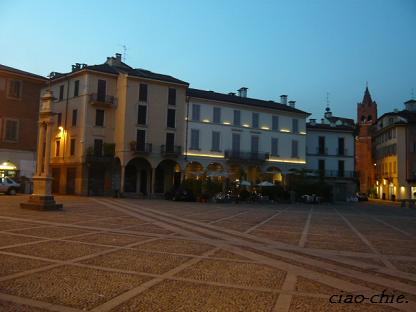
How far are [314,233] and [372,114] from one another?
94.7 m

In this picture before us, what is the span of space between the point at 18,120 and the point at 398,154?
170 feet

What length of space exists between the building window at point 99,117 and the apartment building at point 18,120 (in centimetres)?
739

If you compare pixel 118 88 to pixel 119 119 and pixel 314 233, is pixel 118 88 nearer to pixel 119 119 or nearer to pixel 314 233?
pixel 119 119

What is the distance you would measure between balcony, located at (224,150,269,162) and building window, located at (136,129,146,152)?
10104 millimetres

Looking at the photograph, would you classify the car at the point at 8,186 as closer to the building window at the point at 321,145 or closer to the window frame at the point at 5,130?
the window frame at the point at 5,130

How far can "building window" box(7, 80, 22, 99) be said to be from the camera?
3616 cm

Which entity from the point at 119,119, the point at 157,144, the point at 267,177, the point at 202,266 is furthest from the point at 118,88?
the point at 202,266

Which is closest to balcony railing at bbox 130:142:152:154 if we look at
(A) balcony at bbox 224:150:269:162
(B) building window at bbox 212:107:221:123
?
(B) building window at bbox 212:107:221:123

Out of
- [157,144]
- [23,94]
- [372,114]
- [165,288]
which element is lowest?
[165,288]

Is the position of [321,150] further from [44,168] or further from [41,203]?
[41,203]

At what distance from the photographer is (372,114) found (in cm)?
10156

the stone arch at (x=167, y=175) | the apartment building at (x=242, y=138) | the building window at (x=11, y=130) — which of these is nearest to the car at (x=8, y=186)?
the building window at (x=11, y=130)

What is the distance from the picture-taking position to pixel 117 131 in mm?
45219

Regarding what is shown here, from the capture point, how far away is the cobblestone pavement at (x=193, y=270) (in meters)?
5.67
